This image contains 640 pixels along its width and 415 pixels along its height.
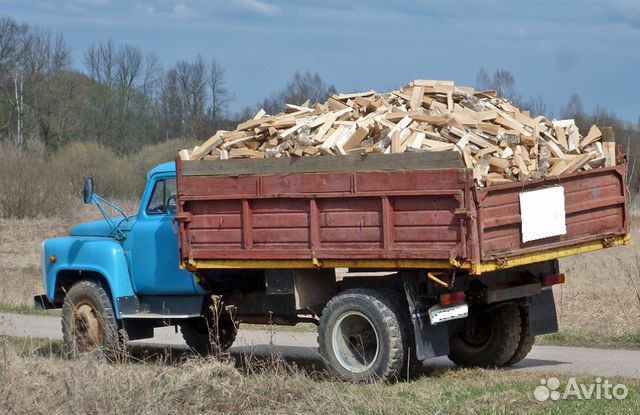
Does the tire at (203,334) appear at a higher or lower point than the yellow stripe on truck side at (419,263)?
lower

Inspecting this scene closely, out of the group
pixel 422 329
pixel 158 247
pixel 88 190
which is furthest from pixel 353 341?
pixel 88 190

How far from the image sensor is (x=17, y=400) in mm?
8172

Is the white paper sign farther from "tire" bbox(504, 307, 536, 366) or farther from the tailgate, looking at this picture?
"tire" bbox(504, 307, 536, 366)

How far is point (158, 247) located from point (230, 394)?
146 inches

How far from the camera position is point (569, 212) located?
10.2m

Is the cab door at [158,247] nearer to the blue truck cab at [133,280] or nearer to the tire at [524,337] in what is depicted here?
the blue truck cab at [133,280]

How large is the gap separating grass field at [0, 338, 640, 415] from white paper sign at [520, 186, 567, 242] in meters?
1.36

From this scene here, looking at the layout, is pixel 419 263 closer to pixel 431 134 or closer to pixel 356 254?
pixel 356 254

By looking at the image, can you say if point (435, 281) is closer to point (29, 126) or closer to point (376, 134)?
point (376, 134)

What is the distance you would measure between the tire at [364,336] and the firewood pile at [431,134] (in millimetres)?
1380

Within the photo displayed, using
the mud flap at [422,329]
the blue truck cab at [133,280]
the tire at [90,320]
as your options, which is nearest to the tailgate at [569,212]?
the mud flap at [422,329]

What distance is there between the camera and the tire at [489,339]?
36.5 feet

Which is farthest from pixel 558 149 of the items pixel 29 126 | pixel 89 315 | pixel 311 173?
pixel 29 126

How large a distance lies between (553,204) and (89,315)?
531 centimetres
